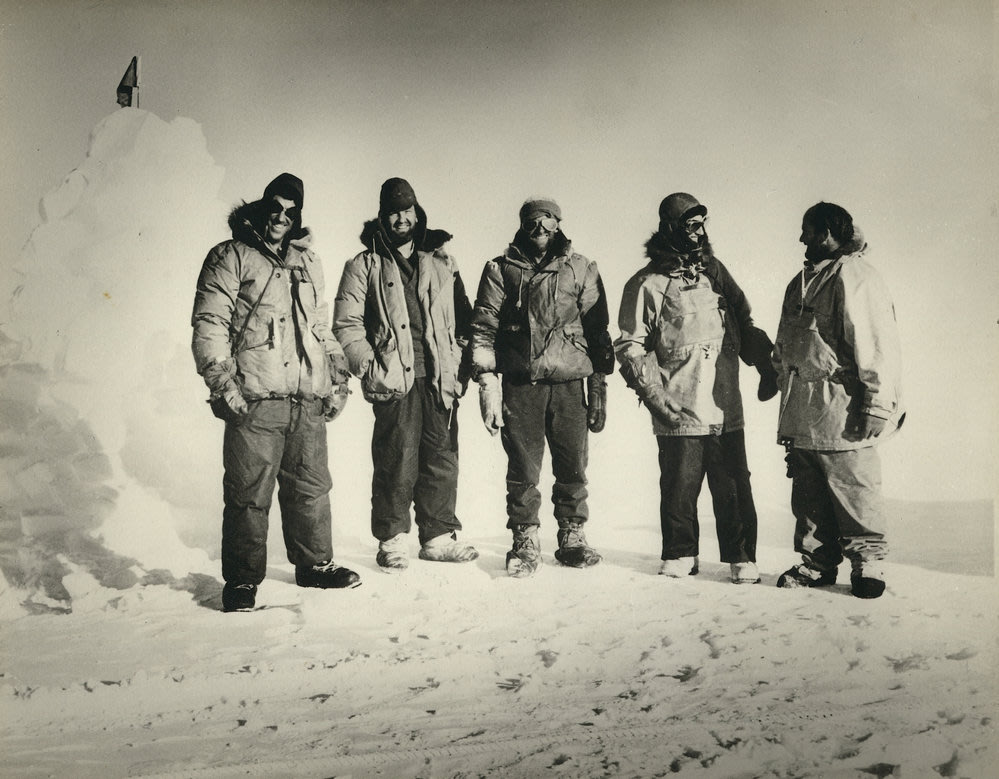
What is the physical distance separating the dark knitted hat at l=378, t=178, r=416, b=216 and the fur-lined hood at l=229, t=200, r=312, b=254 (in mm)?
297

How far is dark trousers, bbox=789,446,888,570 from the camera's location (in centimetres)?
303

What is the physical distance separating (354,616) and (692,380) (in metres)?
1.49

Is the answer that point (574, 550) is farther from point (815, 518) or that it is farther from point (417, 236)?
A: point (417, 236)

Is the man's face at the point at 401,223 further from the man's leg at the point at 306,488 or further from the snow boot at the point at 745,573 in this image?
the snow boot at the point at 745,573

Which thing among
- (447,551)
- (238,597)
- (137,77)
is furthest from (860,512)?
(137,77)

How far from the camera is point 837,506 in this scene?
120 inches

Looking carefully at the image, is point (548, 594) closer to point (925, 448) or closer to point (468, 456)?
point (468, 456)

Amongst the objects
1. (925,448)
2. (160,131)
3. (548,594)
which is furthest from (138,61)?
(925,448)

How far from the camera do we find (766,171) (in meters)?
3.27

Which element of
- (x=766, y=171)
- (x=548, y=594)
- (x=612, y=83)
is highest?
(x=612, y=83)

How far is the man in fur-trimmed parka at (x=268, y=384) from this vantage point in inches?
118

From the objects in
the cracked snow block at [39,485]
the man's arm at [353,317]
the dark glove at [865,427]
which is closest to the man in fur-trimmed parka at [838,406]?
the dark glove at [865,427]

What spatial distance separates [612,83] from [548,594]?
1.93 m

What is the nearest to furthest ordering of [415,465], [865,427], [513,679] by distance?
[513,679] < [865,427] < [415,465]
